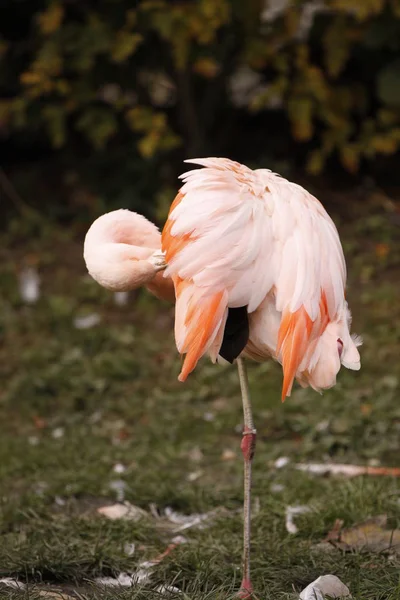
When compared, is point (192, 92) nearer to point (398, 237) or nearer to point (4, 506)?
point (398, 237)

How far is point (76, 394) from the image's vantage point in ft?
20.0

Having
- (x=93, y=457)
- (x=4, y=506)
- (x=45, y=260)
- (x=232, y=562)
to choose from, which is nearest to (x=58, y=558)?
(x=232, y=562)

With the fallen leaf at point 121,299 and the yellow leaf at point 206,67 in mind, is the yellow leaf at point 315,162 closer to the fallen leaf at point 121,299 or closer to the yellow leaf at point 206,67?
the yellow leaf at point 206,67

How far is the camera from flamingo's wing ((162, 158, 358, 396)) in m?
3.06

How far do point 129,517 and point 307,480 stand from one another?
86 centimetres

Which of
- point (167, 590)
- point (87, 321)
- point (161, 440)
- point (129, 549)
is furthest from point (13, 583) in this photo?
point (87, 321)

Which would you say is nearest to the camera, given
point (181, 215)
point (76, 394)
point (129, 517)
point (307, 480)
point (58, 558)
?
point (181, 215)

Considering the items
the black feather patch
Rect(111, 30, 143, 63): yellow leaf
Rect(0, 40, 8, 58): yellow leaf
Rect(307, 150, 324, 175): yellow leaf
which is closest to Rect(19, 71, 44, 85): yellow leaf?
Rect(0, 40, 8, 58): yellow leaf

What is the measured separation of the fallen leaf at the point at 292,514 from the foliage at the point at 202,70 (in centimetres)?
367

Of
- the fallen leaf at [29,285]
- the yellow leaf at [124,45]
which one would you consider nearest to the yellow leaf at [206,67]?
the yellow leaf at [124,45]

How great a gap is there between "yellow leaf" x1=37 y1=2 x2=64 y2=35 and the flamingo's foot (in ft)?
16.7

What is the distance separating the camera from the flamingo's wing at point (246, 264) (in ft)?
10.0

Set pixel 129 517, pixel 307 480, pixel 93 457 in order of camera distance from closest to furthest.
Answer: pixel 129 517 → pixel 307 480 → pixel 93 457

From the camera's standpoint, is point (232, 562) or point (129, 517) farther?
point (129, 517)
